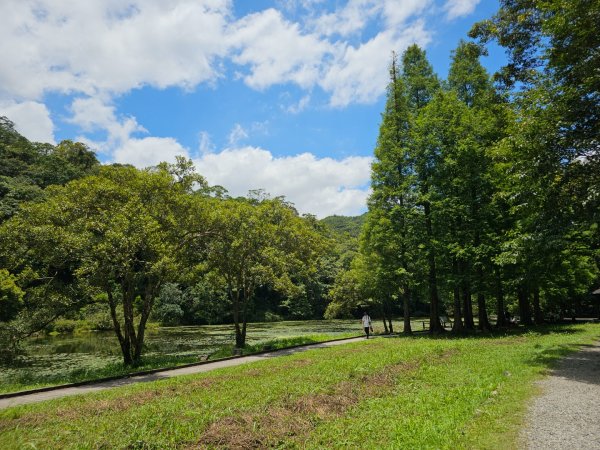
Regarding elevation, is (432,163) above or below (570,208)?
above

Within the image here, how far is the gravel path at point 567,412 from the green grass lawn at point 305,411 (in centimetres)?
30

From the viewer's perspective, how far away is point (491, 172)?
69.6ft

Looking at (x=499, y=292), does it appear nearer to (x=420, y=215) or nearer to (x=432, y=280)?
(x=432, y=280)

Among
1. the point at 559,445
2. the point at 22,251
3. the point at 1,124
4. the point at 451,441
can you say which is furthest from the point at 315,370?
the point at 1,124

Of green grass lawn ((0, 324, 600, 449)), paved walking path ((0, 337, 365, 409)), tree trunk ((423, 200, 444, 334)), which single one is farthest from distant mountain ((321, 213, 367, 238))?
green grass lawn ((0, 324, 600, 449))

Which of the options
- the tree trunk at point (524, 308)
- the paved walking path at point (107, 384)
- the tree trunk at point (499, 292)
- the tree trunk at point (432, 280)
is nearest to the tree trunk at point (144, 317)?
the paved walking path at point (107, 384)

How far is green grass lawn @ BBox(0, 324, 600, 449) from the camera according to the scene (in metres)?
5.85

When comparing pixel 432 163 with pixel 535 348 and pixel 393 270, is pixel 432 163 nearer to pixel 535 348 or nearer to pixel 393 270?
pixel 393 270

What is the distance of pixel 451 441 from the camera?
18.4 feet

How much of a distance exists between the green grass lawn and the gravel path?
0.97 feet

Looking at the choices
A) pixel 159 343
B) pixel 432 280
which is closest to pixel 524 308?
pixel 432 280

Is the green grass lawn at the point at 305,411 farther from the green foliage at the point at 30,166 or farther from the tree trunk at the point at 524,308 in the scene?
the green foliage at the point at 30,166

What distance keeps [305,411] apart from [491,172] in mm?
18949

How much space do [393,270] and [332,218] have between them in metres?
145
